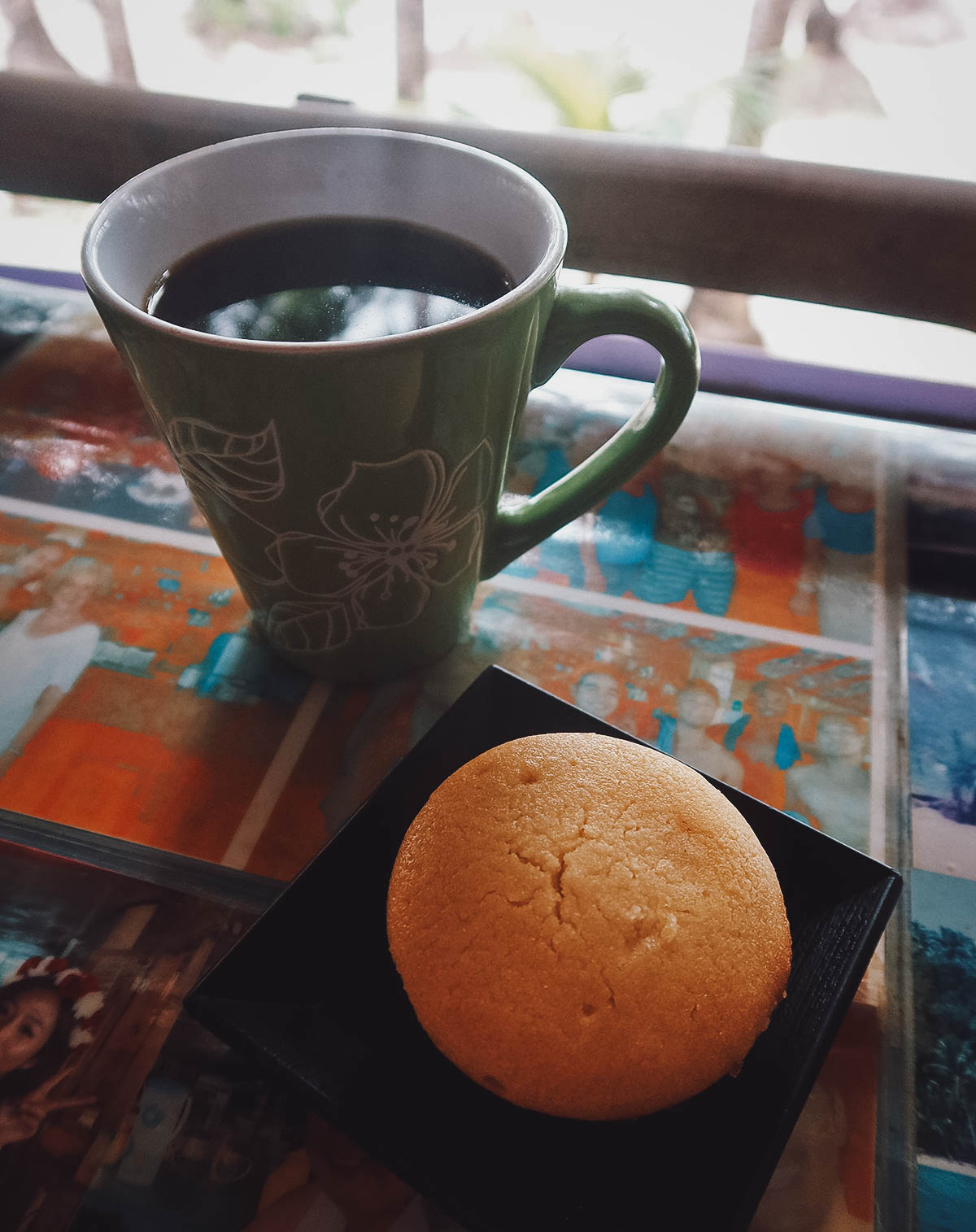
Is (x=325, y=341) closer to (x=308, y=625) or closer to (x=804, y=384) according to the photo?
(x=308, y=625)

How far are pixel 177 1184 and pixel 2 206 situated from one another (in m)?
3.74

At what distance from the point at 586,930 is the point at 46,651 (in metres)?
0.33

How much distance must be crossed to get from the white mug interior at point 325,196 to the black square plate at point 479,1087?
25 cm

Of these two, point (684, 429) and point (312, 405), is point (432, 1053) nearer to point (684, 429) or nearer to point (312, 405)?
point (312, 405)

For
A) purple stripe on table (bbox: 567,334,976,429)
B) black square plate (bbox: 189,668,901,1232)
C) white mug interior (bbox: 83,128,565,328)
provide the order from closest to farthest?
black square plate (bbox: 189,668,901,1232)
white mug interior (bbox: 83,128,565,328)
purple stripe on table (bbox: 567,334,976,429)

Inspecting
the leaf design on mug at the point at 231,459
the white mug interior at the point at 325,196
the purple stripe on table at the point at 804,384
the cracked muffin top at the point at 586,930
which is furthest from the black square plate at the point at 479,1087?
the purple stripe on table at the point at 804,384

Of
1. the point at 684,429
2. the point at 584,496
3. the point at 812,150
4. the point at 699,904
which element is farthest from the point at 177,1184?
the point at 812,150

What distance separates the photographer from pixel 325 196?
17.8 inches

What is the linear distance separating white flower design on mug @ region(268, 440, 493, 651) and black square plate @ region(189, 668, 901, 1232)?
91 mm

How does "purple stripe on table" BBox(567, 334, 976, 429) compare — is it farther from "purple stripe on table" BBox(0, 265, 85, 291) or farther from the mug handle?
"purple stripe on table" BBox(0, 265, 85, 291)

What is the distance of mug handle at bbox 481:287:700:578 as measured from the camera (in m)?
0.40

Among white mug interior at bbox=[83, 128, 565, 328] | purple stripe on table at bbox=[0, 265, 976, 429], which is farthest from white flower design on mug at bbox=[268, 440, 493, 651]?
purple stripe on table at bbox=[0, 265, 976, 429]

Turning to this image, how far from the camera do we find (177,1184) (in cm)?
32

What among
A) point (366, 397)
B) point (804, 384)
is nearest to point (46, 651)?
point (366, 397)
